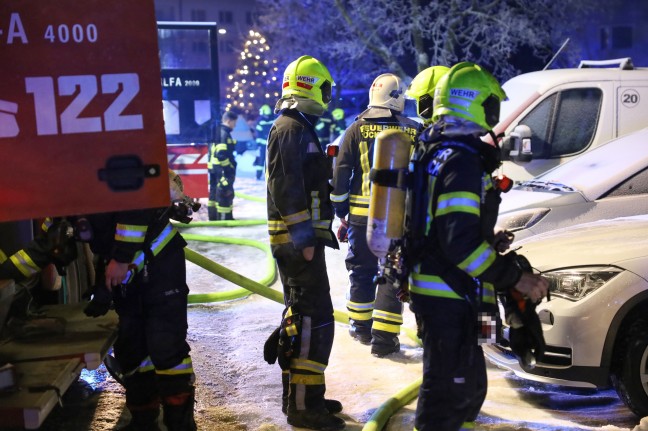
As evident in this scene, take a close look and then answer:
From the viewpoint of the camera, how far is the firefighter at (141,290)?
394 cm

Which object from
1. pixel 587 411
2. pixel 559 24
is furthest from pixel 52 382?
pixel 559 24

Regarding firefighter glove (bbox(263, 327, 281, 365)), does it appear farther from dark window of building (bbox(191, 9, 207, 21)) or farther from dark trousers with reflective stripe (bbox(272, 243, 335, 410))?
dark window of building (bbox(191, 9, 207, 21))

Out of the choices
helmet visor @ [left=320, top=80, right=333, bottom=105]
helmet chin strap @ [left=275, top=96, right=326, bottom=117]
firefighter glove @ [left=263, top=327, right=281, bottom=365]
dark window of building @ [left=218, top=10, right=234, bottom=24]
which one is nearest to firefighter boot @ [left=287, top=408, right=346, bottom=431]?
Answer: firefighter glove @ [left=263, top=327, right=281, bottom=365]

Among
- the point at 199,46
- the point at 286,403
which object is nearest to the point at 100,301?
the point at 286,403

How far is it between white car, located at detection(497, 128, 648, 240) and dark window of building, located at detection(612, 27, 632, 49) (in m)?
29.5

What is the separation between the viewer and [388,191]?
11.7 ft

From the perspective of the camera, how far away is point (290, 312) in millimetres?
4676

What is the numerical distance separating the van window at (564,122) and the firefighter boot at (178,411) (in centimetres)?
512

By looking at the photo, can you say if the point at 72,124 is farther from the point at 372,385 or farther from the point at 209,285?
the point at 209,285

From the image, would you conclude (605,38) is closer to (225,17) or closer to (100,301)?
(100,301)

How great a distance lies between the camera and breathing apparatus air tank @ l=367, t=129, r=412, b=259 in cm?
355

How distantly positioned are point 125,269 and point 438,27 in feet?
68.2

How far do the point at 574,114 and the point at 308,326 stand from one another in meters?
4.79

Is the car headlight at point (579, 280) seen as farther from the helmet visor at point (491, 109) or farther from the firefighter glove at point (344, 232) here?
the firefighter glove at point (344, 232)
